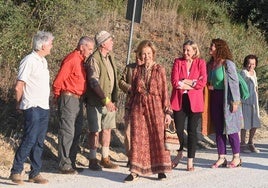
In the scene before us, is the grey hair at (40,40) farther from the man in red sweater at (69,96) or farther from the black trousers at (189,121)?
the black trousers at (189,121)

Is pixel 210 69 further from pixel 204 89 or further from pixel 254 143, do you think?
pixel 254 143

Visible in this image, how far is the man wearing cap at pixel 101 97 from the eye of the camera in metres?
8.58

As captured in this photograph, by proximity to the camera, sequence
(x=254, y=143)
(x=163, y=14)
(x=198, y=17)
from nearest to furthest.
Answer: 1. (x=254, y=143)
2. (x=163, y=14)
3. (x=198, y=17)

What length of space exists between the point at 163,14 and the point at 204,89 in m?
10.8

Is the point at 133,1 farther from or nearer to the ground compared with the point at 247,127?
farther from the ground

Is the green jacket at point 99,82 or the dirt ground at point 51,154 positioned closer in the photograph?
the dirt ground at point 51,154

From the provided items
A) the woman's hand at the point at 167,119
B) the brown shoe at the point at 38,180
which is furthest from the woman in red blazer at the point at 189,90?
the brown shoe at the point at 38,180

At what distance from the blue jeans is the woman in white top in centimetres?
443

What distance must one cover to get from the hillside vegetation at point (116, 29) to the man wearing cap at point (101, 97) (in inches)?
64.7

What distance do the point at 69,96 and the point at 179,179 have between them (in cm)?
192

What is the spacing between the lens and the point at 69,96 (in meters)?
8.33

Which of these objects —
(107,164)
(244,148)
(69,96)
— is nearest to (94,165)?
(107,164)

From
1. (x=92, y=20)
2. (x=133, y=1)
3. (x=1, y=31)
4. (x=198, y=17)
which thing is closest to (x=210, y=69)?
(x=133, y=1)

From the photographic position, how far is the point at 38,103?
766cm
